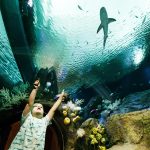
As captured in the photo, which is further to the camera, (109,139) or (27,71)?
(27,71)

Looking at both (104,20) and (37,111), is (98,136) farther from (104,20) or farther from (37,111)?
(104,20)

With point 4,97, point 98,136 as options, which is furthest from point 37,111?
point 98,136

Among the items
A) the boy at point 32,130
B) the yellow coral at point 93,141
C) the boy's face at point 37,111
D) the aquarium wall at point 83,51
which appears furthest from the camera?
the aquarium wall at point 83,51

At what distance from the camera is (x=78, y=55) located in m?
6.90

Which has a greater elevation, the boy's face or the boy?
the boy's face

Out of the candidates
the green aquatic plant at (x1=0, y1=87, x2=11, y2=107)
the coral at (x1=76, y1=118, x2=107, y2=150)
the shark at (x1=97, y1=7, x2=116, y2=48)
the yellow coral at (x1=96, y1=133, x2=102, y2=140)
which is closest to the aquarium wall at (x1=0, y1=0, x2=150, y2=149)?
the shark at (x1=97, y1=7, x2=116, y2=48)

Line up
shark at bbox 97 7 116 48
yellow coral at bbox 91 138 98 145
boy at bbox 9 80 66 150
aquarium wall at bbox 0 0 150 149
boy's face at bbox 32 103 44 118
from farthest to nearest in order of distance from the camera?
1. shark at bbox 97 7 116 48
2. aquarium wall at bbox 0 0 150 149
3. yellow coral at bbox 91 138 98 145
4. boy's face at bbox 32 103 44 118
5. boy at bbox 9 80 66 150

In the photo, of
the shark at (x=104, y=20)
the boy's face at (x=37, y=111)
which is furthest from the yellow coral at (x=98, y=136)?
the shark at (x=104, y=20)

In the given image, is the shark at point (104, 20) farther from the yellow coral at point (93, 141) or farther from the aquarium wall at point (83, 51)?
the yellow coral at point (93, 141)

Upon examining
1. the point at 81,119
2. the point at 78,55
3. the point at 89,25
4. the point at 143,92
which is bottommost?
the point at 81,119

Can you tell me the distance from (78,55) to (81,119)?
5.27 ft

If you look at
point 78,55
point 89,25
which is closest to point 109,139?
point 78,55

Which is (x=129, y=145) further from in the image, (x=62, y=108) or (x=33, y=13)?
(x=33, y=13)

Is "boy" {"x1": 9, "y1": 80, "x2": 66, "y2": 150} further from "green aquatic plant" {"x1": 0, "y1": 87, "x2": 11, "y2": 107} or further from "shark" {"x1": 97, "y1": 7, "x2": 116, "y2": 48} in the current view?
"shark" {"x1": 97, "y1": 7, "x2": 116, "y2": 48}
